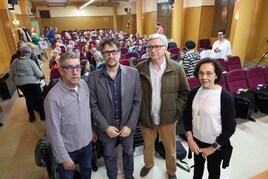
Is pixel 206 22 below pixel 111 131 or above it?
above

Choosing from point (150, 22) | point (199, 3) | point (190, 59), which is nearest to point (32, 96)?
point (190, 59)

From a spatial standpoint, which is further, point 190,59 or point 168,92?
point 190,59

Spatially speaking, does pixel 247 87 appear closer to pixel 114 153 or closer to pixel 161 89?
pixel 161 89

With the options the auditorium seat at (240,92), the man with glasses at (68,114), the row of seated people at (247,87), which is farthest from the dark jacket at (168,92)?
the auditorium seat at (240,92)

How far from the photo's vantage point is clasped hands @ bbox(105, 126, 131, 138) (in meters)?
1.75

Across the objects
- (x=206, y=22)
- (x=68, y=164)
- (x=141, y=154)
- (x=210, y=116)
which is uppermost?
(x=206, y=22)

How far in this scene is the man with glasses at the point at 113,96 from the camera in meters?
1.67

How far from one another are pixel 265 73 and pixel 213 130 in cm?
336

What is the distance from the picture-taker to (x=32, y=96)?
371 centimetres

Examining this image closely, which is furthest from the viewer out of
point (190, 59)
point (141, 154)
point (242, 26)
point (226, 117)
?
point (242, 26)

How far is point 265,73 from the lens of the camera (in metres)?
4.03

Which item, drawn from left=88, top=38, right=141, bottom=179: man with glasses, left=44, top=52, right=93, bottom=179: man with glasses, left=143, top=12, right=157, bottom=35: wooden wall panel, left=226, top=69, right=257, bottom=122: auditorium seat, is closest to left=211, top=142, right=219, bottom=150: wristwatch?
left=88, top=38, right=141, bottom=179: man with glasses

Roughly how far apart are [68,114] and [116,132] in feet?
1.67

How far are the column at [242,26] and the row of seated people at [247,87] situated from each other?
2.52 m
